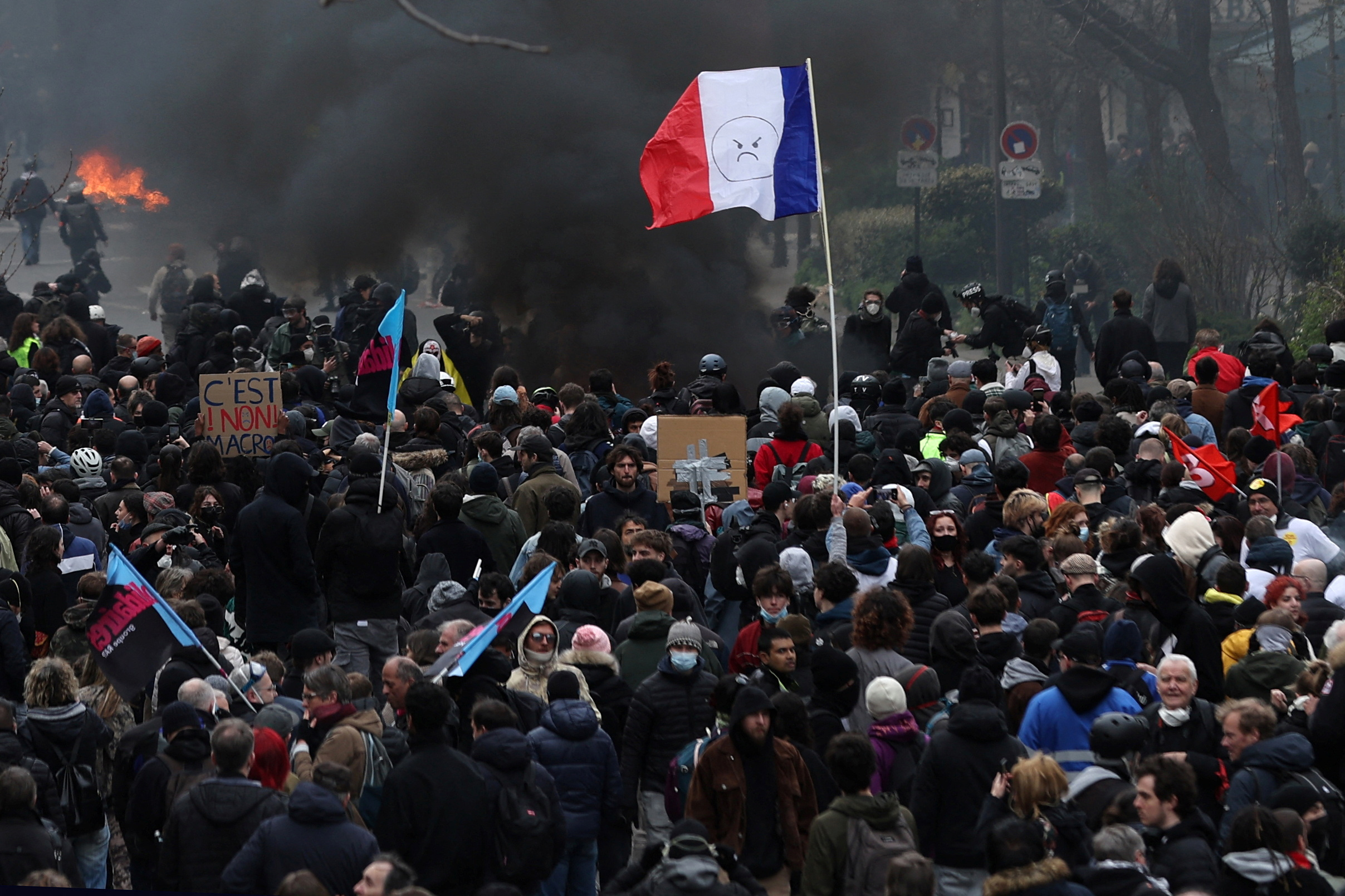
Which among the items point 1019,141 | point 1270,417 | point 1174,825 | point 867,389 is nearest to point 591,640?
point 1174,825

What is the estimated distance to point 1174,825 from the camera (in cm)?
473

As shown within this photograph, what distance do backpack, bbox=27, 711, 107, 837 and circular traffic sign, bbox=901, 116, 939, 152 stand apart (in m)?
16.1

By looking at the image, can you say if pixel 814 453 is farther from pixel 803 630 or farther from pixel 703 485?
pixel 803 630

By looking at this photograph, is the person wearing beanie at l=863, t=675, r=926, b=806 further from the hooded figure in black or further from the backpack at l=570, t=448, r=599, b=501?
the backpack at l=570, t=448, r=599, b=501

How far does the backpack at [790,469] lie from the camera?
923 cm

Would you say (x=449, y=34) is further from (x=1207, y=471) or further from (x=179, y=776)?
(x=1207, y=471)

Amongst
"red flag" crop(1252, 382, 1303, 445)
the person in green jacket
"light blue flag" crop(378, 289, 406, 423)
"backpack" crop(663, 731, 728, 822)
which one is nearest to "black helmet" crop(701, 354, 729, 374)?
"light blue flag" crop(378, 289, 406, 423)

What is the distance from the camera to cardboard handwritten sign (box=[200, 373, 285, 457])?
9.95m

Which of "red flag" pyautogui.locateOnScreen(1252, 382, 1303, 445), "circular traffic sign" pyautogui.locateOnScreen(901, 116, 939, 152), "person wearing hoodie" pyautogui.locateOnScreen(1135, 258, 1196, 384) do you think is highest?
"circular traffic sign" pyautogui.locateOnScreen(901, 116, 939, 152)

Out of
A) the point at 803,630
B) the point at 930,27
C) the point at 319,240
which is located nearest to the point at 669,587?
the point at 803,630

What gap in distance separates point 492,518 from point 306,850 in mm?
3925

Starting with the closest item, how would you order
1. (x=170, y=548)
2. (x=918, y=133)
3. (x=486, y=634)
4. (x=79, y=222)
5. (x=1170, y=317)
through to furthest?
(x=486, y=634) < (x=170, y=548) < (x=1170, y=317) < (x=918, y=133) < (x=79, y=222)

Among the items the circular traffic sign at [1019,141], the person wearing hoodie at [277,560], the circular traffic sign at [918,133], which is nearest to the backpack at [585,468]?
the person wearing hoodie at [277,560]

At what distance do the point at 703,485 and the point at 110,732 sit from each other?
12.4 ft
